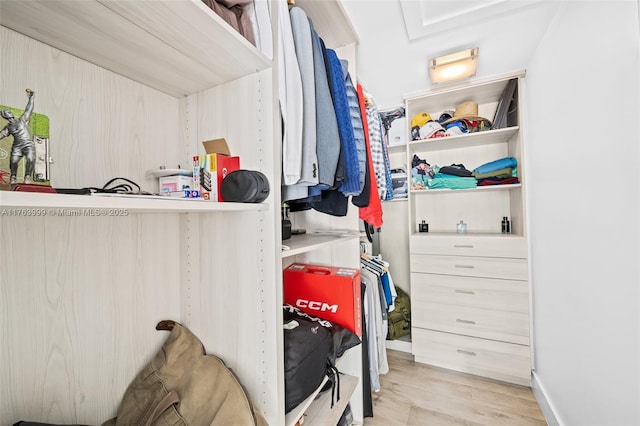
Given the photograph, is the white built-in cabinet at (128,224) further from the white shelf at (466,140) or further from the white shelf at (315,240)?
the white shelf at (466,140)

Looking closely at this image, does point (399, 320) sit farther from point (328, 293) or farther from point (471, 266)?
point (328, 293)

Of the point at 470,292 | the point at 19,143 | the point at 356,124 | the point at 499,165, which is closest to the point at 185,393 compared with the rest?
the point at 19,143

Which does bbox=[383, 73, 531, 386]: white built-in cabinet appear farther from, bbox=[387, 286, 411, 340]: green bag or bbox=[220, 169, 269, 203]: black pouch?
bbox=[220, 169, 269, 203]: black pouch

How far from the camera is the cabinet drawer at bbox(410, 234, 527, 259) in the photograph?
1.74 metres

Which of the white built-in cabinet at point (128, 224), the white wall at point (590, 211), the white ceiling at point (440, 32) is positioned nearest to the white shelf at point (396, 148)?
the white ceiling at point (440, 32)

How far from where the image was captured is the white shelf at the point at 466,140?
6.18 ft

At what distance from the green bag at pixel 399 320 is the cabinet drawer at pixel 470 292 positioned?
24 centimetres

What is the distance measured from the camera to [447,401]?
5.27 ft

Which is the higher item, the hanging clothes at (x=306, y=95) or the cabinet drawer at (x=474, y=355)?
the hanging clothes at (x=306, y=95)

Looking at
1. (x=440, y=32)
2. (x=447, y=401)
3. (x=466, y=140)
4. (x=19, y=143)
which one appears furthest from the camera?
(x=466, y=140)

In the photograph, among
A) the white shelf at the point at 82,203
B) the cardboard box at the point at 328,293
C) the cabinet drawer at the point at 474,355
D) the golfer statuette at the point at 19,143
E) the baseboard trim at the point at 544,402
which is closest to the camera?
the white shelf at the point at 82,203

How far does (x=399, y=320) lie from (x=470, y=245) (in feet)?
2.95

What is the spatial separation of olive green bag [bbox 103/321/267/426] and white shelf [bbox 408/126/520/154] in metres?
2.06

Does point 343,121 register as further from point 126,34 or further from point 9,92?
point 9,92
